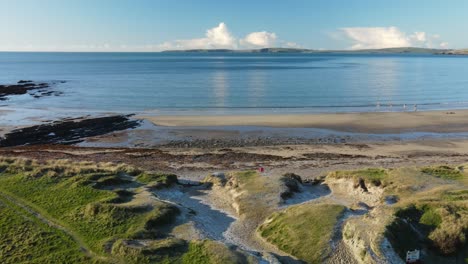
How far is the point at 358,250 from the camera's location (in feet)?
68.8

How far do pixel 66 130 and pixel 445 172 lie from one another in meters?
50.6

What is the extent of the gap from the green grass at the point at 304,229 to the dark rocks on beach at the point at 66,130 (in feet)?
123

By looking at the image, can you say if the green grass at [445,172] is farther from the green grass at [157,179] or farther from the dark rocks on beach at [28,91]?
the dark rocks on beach at [28,91]

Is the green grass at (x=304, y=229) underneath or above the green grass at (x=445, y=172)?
underneath

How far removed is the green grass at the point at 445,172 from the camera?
32.6m

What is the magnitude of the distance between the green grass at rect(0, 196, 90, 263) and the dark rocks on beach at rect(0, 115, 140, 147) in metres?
30.2

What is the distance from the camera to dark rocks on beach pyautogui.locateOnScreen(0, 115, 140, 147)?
2112 inches

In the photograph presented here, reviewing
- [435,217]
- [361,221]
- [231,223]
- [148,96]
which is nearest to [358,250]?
[361,221]

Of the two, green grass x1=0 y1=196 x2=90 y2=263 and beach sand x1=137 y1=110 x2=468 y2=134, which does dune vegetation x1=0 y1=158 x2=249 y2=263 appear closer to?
green grass x1=0 y1=196 x2=90 y2=263

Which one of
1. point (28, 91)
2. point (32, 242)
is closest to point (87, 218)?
point (32, 242)

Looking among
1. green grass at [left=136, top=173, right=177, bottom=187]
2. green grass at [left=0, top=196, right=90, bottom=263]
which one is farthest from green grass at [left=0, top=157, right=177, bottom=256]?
green grass at [left=136, top=173, right=177, bottom=187]

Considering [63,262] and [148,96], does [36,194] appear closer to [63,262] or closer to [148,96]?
[63,262]

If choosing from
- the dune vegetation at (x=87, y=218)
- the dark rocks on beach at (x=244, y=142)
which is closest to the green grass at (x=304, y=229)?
the dune vegetation at (x=87, y=218)

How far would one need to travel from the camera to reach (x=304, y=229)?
23578 mm
